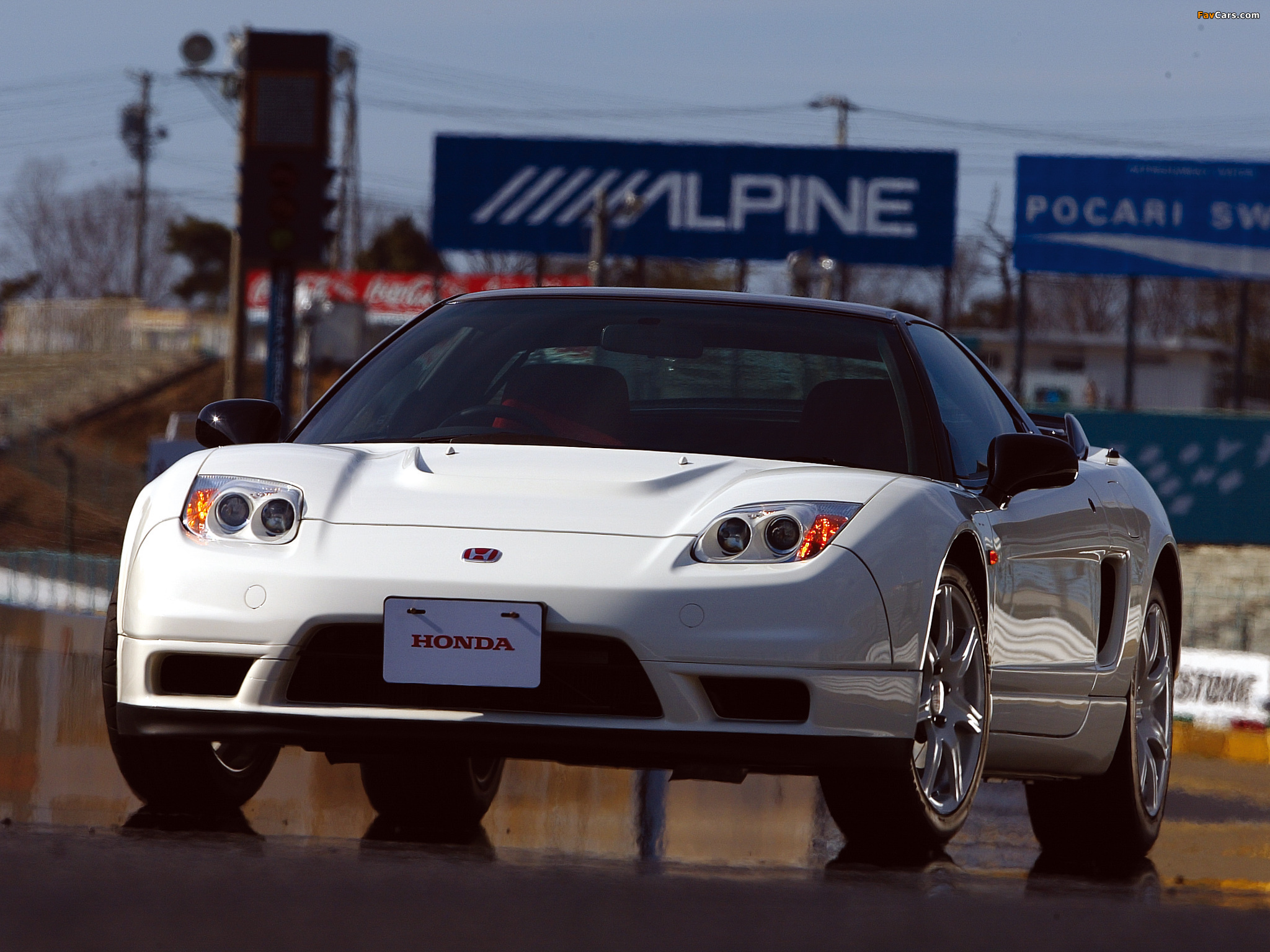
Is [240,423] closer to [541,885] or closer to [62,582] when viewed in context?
[541,885]

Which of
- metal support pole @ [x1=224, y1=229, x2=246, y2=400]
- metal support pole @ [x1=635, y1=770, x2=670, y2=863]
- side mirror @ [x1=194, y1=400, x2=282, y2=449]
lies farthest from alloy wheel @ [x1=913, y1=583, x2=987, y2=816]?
metal support pole @ [x1=224, y1=229, x2=246, y2=400]

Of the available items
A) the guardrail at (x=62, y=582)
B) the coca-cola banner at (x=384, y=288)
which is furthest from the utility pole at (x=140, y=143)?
the guardrail at (x=62, y=582)

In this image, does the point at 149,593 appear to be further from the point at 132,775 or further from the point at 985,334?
the point at 985,334

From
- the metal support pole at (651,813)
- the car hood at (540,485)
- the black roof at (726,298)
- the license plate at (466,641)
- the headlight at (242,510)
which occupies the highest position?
the black roof at (726,298)

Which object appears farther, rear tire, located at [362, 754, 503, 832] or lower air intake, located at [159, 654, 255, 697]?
rear tire, located at [362, 754, 503, 832]

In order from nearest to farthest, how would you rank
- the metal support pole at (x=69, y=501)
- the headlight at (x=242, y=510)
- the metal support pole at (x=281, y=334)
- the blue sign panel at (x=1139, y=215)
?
the headlight at (x=242, y=510) < the metal support pole at (x=281, y=334) < the metal support pole at (x=69, y=501) < the blue sign panel at (x=1139, y=215)

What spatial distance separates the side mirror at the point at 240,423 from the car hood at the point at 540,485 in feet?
1.22

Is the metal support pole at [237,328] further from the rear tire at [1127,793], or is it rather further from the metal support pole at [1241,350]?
the metal support pole at [1241,350]

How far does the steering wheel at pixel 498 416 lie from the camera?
5.29 metres

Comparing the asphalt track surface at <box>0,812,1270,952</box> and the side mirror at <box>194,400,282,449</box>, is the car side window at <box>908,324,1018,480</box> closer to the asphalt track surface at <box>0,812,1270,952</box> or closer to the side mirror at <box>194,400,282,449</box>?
the asphalt track surface at <box>0,812,1270,952</box>

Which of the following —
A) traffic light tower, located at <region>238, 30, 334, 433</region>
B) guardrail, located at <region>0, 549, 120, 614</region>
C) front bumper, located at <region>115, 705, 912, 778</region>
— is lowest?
guardrail, located at <region>0, 549, 120, 614</region>

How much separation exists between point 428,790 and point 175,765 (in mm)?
1144

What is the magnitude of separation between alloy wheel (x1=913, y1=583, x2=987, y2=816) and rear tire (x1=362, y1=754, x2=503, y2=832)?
1.54 m

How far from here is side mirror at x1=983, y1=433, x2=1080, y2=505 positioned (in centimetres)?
527
